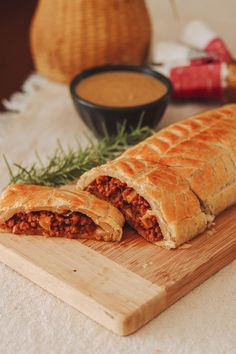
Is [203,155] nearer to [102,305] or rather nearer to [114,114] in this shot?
[114,114]

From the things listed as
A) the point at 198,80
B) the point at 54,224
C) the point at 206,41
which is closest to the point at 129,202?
the point at 54,224

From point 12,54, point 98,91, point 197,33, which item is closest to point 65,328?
point 98,91

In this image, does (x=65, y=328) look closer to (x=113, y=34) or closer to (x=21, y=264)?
(x=21, y=264)

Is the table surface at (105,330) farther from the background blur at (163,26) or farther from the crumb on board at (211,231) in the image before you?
the background blur at (163,26)


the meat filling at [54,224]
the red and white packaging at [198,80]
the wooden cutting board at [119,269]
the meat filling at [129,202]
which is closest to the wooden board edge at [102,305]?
the wooden cutting board at [119,269]

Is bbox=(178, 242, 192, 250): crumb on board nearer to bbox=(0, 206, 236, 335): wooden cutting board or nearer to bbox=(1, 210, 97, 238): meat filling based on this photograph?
bbox=(0, 206, 236, 335): wooden cutting board

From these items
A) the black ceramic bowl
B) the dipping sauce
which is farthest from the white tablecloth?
the dipping sauce
